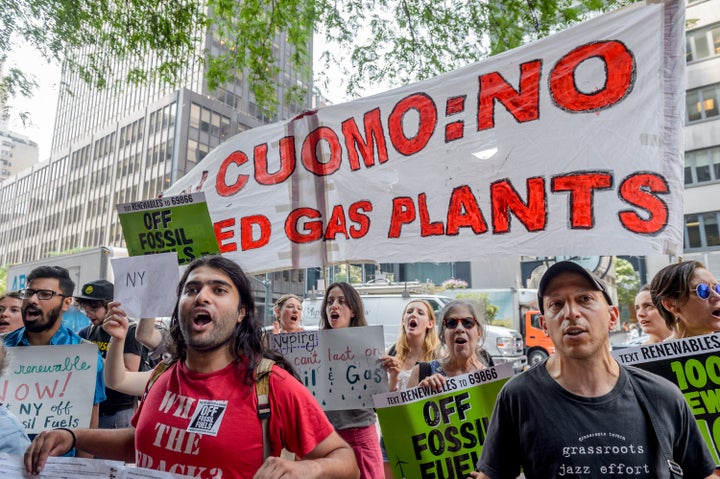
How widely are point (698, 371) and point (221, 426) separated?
2.30 m

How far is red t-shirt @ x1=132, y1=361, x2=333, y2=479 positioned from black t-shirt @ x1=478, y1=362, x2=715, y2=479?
740mm

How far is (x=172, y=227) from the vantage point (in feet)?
11.5

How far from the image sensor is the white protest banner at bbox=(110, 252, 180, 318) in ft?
10.2

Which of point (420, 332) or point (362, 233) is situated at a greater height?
point (362, 233)

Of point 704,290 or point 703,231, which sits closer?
point 704,290

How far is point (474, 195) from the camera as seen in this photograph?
316 centimetres

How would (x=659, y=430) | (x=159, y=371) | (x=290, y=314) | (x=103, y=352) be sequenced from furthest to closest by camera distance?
(x=290, y=314), (x=103, y=352), (x=159, y=371), (x=659, y=430)

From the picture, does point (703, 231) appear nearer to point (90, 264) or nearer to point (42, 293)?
point (90, 264)

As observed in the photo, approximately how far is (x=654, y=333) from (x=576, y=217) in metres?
1.69

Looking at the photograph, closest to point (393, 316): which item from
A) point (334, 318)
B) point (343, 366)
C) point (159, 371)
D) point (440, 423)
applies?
point (334, 318)

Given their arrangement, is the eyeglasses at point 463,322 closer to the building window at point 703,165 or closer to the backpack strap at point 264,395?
the backpack strap at point 264,395

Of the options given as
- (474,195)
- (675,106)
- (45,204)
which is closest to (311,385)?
(474,195)

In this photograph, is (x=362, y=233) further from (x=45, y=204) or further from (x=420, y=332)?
(x=45, y=204)

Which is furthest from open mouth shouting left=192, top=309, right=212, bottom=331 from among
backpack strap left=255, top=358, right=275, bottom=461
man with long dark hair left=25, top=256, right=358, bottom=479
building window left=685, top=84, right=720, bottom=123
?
building window left=685, top=84, right=720, bottom=123
